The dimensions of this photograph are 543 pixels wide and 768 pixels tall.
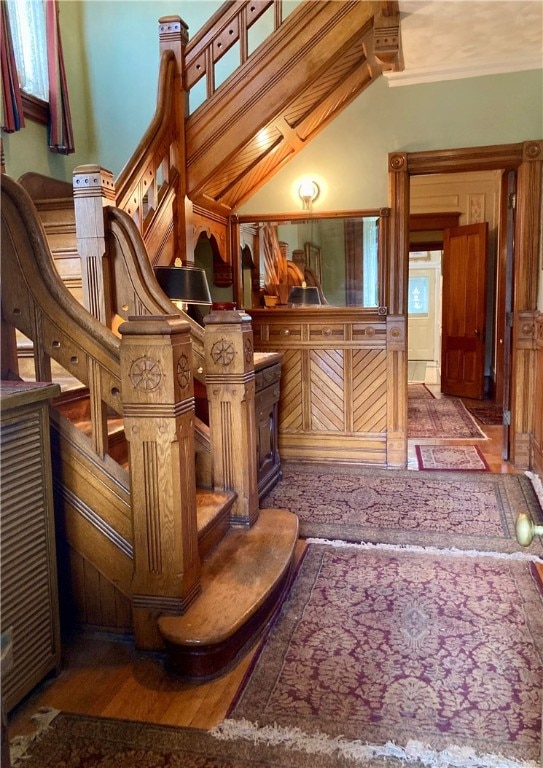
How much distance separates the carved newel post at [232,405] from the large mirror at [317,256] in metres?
2.06

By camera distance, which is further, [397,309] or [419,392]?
[419,392]

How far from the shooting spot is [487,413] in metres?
6.68

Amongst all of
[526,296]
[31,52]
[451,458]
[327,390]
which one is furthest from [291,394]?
[31,52]

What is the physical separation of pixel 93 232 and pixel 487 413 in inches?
205

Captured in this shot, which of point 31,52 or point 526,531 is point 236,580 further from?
point 31,52

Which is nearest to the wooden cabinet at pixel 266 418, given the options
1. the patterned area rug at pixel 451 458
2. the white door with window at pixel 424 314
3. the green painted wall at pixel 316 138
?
the patterned area rug at pixel 451 458

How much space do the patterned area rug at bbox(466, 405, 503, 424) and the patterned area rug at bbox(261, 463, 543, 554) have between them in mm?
2117

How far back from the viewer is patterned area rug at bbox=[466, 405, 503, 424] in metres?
6.28

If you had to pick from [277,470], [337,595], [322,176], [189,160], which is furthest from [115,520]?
[322,176]

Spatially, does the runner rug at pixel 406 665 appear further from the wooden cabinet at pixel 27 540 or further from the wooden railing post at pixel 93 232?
the wooden railing post at pixel 93 232

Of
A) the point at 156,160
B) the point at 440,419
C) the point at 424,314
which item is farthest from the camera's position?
the point at 424,314

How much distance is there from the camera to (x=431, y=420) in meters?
6.32

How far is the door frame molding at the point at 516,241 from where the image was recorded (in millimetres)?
4273

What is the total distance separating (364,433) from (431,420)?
1887 mm
